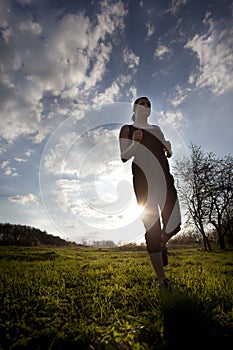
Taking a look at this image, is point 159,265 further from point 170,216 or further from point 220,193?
point 220,193

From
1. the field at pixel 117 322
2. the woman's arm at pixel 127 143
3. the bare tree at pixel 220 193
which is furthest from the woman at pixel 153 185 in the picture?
the bare tree at pixel 220 193

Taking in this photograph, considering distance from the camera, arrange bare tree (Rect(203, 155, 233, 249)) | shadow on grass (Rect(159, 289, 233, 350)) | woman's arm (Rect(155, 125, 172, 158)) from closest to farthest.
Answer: shadow on grass (Rect(159, 289, 233, 350))
woman's arm (Rect(155, 125, 172, 158))
bare tree (Rect(203, 155, 233, 249))

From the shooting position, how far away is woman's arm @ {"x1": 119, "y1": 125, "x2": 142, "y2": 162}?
366cm

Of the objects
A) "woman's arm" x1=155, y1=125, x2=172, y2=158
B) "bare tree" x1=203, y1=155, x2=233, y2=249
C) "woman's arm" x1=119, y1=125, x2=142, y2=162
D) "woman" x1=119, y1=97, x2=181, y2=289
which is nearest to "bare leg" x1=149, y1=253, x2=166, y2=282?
"woman" x1=119, y1=97, x2=181, y2=289

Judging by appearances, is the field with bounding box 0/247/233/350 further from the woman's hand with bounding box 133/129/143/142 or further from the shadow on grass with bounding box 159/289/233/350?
the woman's hand with bounding box 133/129/143/142

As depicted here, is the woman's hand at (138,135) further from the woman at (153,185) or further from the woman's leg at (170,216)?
the woman's leg at (170,216)

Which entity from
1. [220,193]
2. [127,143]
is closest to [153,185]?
[127,143]

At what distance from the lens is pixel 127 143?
149 inches

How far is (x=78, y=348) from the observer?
6.13 feet

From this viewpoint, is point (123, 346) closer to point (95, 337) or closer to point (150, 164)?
point (95, 337)

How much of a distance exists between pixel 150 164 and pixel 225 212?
29075mm

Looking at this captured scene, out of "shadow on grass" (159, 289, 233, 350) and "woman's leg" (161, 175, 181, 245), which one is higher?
"woman's leg" (161, 175, 181, 245)

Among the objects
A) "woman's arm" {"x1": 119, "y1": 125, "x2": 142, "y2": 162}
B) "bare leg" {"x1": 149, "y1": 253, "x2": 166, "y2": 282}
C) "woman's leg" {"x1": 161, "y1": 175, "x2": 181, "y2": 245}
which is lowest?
"bare leg" {"x1": 149, "y1": 253, "x2": 166, "y2": 282}

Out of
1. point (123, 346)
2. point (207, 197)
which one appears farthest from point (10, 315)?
point (207, 197)
